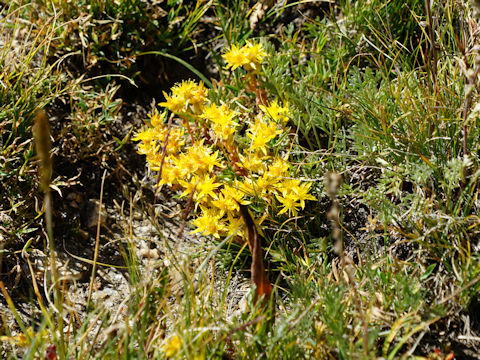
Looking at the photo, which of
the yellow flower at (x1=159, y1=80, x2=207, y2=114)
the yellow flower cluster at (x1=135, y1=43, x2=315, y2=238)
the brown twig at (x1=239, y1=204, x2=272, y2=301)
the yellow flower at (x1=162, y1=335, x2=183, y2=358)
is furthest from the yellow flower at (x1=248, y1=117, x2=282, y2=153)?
the yellow flower at (x1=162, y1=335, x2=183, y2=358)

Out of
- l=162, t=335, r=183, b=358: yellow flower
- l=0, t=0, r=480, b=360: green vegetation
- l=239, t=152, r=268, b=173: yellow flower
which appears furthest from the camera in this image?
l=239, t=152, r=268, b=173: yellow flower

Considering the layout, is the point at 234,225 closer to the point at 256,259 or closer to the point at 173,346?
the point at 256,259

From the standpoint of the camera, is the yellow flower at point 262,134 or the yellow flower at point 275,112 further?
the yellow flower at point 275,112

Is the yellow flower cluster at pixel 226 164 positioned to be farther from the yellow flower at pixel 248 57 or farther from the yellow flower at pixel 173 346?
the yellow flower at pixel 173 346

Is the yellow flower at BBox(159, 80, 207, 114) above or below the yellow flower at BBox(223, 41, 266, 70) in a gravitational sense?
below

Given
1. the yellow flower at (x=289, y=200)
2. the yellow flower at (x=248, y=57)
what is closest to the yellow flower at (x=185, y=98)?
the yellow flower at (x=248, y=57)

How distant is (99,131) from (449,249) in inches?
69.3

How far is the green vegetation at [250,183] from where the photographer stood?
73.0 inches

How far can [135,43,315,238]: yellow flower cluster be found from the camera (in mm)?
2256

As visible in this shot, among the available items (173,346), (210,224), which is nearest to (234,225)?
(210,224)

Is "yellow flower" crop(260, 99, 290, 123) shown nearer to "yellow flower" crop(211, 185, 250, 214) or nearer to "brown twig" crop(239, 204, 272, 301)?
"yellow flower" crop(211, 185, 250, 214)

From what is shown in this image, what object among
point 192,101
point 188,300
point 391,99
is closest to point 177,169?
point 192,101

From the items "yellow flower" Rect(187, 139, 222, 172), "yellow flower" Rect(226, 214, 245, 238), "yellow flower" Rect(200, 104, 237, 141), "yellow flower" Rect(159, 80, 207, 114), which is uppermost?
"yellow flower" Rect(159, 80, 207, 114)

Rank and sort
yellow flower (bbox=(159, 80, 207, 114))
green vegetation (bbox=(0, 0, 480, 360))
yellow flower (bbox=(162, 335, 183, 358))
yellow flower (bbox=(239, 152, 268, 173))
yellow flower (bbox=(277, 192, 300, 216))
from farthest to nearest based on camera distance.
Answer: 1. yellow flower (bbox=(159, 80, 207, 114))
2. yellow flower (bbox=(239, 152, 268, 173))
3. yellow flower (bbox=(277, 192, 300, 216))
4. green vegetation (bbox=(0, 0, 480, 360))
5. yellow flower (bbox=(162, 335, 183, 358))
